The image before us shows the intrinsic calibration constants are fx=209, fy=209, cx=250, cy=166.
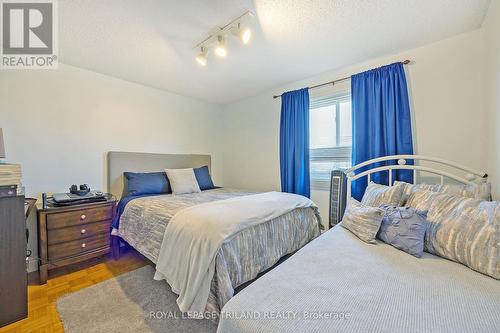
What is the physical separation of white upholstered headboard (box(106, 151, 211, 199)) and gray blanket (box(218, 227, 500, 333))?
2622mm

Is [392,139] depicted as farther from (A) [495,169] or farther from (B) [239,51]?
(B) [239,51]

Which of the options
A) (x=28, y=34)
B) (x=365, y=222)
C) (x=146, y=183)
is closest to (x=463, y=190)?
(x=365, y=222)

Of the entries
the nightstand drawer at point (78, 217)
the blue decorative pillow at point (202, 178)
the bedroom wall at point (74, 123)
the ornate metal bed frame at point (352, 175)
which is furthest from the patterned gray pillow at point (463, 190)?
the bedroom wall at point (74, 123)

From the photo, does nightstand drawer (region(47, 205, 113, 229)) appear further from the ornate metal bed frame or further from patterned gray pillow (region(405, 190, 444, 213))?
patterned gray pillow (region(405, 190, 444, 213))

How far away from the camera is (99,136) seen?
2713mm

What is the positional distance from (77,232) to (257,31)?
2635 millimetres

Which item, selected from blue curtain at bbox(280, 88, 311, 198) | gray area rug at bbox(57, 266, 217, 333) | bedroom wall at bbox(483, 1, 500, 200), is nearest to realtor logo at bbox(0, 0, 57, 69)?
gray area rug at bbox(57, 266, 217, 333)

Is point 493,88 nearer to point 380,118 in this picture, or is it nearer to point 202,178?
point 380,118

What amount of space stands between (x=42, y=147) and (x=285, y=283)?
289 cm

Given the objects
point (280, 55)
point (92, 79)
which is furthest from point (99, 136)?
point (280, 55)

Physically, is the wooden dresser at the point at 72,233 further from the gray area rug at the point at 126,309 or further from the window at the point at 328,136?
the window at the point at 328,136

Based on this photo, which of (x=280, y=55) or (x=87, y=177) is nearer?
(x=280, y=55)

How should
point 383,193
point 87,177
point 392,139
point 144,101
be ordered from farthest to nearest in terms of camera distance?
point 144,101, point 87,177, point 392,139, point 383,193

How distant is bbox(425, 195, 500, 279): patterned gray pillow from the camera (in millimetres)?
999
